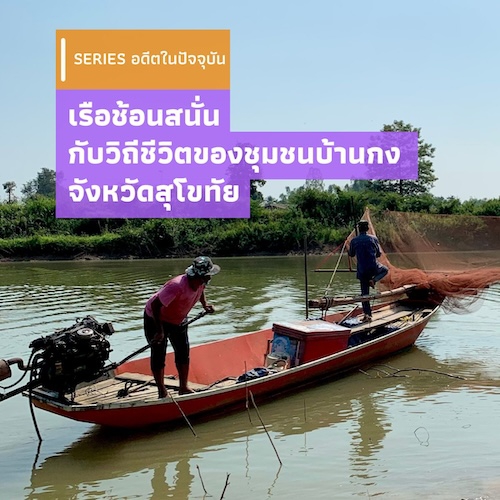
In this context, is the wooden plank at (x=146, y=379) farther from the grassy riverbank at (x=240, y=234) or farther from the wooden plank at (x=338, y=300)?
the grassy riverbank at (x=240, y=234)

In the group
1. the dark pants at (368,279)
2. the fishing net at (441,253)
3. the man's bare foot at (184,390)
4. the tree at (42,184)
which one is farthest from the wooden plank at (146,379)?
the tree at (42,184)

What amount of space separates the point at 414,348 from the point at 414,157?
36667 millimetres

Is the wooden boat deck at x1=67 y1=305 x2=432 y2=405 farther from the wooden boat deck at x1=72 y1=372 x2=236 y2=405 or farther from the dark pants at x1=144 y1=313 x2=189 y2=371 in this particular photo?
the dark pants at x1=144 y1=313 x2=189 y2=371

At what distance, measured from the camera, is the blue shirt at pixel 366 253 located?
9805mm

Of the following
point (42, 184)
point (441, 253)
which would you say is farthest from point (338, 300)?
point (42, 184)

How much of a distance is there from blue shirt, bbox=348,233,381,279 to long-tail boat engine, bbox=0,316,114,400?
4928 millimetres

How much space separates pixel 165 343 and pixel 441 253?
23.1ft

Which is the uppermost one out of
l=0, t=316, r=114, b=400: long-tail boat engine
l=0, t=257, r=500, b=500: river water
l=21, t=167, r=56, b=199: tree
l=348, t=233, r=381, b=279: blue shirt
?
l=21, t=167, r=56, b=199: tree

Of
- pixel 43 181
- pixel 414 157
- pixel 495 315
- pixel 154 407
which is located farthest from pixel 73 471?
pixel 43 181

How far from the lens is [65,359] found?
595 centimetres

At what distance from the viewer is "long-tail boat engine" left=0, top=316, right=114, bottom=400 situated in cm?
588

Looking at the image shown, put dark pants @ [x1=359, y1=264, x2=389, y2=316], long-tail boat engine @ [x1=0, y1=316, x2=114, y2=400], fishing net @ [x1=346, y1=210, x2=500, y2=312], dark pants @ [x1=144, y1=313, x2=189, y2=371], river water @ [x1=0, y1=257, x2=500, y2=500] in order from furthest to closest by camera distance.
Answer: fishing net @ [x1=346, y1=210, x2=500, y2=312], dark pants @ [x1=359, y1=264, x2=389, y2=316], dark pants @ [x1=144, y1=313, x2=189, y2=371], long-tail boat engine @ [x1=0, y1=316, x2=114, y2=400], river water @ [x1=0, y1=257, x2=500, y2=500]

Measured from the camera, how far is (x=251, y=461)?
593cm

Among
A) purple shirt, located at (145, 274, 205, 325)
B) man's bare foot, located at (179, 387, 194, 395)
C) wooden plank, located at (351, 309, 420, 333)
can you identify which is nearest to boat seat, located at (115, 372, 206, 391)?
man's bare foot, located at (179, 387, 194, 395)
